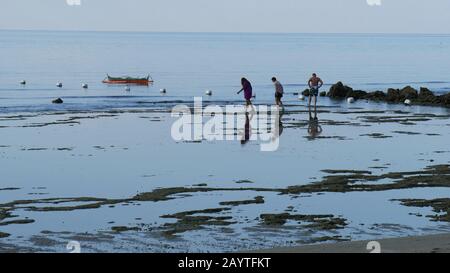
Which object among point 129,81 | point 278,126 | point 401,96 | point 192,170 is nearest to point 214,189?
point 192,170

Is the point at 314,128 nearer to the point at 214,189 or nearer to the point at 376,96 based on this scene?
the point at 214,189

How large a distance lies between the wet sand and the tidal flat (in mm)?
2003

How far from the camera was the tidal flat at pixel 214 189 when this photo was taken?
55.7 feet

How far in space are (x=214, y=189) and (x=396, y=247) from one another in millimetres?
8922

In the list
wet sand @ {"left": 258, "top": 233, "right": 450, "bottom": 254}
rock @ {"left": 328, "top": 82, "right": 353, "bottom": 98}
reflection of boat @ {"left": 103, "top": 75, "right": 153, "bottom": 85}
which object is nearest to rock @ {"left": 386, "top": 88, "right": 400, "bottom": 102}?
rock @ {"left": 328, "top": 82, "right": 353, "bottom": 98}

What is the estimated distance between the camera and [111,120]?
4241 centimetres

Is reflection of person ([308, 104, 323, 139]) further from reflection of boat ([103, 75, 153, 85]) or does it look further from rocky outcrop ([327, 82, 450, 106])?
reflection of boat ([103, 75, 153, 85])

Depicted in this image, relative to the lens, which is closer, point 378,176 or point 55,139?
point 378,176

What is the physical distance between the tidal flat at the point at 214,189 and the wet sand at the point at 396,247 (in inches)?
78.9

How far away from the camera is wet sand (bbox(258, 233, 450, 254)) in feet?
42.8
